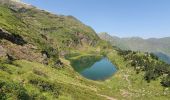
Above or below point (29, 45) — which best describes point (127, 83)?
below

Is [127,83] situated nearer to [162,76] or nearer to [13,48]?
[162,76]

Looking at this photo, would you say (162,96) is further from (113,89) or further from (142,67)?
(142,67)

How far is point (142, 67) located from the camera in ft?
449

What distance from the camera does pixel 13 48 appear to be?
103688 millimetres

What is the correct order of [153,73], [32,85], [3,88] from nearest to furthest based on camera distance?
[3,88], [32,85], [153,73]

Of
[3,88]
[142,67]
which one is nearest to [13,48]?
[142,67]

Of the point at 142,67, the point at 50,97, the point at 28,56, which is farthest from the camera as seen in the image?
the point at 142,67

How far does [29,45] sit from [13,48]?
16.9 m

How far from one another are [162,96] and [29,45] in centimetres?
5637

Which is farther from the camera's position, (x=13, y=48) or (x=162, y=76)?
(x=162, y=76)

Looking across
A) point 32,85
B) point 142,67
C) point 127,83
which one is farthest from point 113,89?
point 32,85

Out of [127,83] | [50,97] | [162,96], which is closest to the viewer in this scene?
[50,97]

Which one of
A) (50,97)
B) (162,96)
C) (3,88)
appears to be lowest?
(162,96)

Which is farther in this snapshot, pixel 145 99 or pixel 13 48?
pixel 13 48
